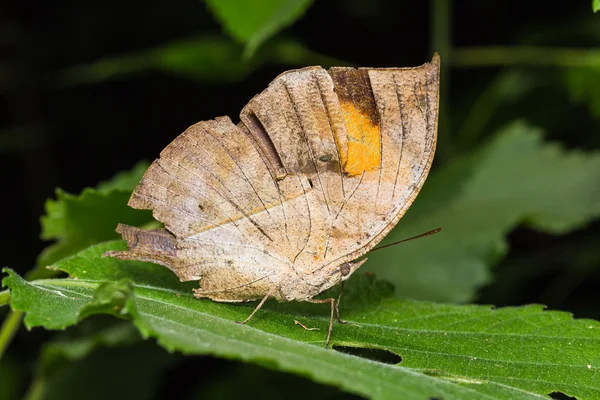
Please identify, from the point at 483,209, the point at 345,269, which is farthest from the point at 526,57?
the point at 345,269

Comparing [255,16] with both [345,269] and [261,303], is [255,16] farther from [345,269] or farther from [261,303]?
[261,303]

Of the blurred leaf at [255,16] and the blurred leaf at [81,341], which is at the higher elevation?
the blurred leaf at [255,16]

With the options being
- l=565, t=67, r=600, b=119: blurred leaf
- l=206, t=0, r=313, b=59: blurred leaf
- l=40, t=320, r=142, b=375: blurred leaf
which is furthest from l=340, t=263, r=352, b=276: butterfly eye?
l=565, t=67, r=600, b=119: blurred leaf

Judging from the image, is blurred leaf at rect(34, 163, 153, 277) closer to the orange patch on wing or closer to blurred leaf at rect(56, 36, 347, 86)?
the orange patch on wing

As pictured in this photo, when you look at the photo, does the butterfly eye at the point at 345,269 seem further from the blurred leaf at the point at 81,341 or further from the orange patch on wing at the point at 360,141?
the blurred leaf at the point at 81,341

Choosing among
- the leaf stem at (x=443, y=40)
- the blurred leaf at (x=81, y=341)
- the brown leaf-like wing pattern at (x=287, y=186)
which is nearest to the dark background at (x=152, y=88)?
the leaf stem at (x=443, y=40)

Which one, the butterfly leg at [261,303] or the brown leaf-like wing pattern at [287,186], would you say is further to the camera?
the brown leaf-like wing pattern at [287,186]
